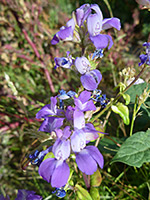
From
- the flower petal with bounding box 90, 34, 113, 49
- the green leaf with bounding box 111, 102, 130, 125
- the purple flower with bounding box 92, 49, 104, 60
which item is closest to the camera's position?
the flower petal with bounding box 90, 34, 113, 49

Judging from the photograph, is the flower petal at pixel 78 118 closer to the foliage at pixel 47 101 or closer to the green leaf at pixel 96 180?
the foliage at pixel 47 101

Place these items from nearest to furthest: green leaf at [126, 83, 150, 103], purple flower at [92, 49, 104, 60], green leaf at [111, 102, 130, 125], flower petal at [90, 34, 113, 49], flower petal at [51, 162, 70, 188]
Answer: flower petal at [51, 162, 70, 188]
flower petal at [90, 34, 113, 49]
purple flower at [92, 49, 104, 60]
green leaf at [111, 102, 130, 125]
green leaf at [126, 83, 150, 103]

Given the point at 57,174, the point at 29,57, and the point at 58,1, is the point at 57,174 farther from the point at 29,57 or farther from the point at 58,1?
the point at 58,1

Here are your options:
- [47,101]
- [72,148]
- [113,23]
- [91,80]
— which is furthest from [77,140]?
[47,101]

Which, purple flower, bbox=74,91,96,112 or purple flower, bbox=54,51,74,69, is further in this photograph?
purple flower, bbox=54,51,74,69

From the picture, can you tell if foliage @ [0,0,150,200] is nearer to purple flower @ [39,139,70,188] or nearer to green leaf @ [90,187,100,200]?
green leaf @ [90,187,100,200]

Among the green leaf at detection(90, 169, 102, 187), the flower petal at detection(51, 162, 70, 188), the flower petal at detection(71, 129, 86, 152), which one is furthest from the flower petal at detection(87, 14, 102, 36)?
the green leaf at detection(90, 169, 102, 187)
